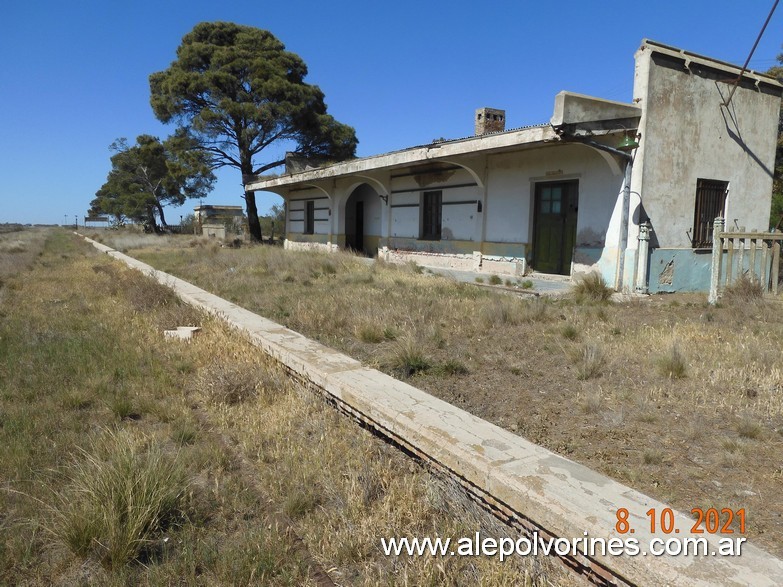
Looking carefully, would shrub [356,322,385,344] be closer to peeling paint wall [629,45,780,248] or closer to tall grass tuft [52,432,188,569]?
tall grass tuft [52,432,188,569]

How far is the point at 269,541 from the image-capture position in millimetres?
2580

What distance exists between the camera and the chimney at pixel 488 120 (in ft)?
52.2

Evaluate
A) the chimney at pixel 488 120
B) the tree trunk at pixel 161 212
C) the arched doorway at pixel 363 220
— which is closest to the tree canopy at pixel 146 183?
the tree trunk at pixel 161 212

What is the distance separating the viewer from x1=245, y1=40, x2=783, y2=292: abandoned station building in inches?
409

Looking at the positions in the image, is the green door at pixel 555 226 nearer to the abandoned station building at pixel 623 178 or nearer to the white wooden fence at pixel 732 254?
the abandoned station building at pixel 623 178

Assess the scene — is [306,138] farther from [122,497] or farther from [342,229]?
[122,497]

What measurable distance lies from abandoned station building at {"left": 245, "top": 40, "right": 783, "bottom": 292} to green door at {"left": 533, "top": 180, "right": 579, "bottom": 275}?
3 centimetres

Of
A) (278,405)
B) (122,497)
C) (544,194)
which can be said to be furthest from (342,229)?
(122,497)

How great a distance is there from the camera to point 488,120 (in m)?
16.0

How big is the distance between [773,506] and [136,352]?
5.98 m

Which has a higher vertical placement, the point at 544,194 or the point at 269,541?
the point at 544,194
